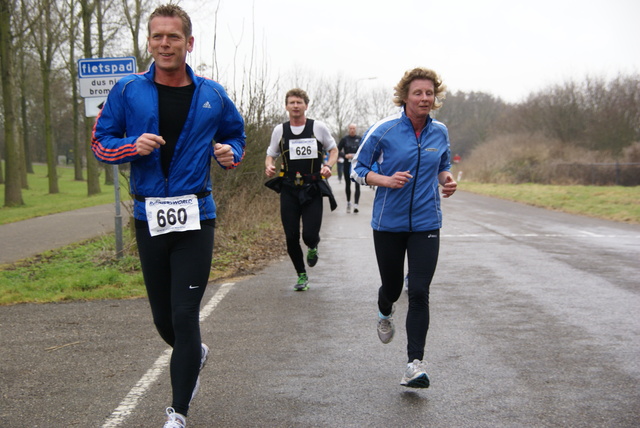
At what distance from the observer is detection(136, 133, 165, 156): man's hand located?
3.38 m

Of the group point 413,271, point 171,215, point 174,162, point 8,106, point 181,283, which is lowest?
point 413,271

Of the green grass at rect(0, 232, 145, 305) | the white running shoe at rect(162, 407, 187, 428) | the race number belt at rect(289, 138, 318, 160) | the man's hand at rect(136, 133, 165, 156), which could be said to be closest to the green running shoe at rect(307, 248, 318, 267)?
the race number belt at rect(289, 138, 318, 160)

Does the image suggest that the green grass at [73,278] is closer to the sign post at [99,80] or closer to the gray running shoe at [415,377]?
the sign post at [99,80]

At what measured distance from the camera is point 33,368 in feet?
16.0

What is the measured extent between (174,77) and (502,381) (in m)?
2.71

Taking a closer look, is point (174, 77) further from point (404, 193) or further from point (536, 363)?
point (536, 363)

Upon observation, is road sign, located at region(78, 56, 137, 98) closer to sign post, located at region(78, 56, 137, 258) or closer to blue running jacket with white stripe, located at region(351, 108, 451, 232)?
sign post, located at region(78, 56, 137, 258)

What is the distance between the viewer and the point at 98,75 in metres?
9.77

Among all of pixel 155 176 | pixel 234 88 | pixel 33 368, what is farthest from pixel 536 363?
pixel 234 88

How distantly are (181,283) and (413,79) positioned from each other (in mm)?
2166

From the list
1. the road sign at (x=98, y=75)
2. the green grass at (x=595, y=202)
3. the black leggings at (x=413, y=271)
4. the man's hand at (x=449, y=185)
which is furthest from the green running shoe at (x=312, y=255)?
the green grass at (x=595, y=202)

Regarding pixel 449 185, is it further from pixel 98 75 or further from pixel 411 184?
pixel 98 75

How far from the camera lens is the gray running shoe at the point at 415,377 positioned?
4.16m

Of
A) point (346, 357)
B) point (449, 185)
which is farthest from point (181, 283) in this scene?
point (449, 185)
